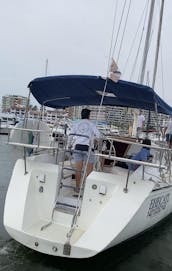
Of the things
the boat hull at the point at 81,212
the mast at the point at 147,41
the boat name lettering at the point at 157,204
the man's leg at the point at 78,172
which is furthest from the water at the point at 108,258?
the mast at the point at 147,41

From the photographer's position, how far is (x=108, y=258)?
577 cm

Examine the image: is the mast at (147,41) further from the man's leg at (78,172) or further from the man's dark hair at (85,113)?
the man's leg at (78,172)

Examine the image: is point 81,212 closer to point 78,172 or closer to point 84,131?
point 78,172

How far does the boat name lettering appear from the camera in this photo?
242 inches

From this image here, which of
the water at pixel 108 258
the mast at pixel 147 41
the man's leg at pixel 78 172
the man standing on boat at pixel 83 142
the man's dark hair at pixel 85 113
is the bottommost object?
the water at pixel 108 258

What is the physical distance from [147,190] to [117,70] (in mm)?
1978

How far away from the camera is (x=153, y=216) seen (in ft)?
21.3

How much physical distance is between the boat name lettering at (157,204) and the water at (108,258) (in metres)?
0.60

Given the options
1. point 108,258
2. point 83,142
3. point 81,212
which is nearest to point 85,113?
point 83,142

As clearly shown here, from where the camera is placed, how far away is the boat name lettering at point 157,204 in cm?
614

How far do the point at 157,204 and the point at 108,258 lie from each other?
131cm

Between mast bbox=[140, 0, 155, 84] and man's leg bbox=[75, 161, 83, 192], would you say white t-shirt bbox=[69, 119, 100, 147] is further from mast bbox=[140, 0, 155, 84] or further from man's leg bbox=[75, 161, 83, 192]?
mast bbox=[140, 0, 155, 84]

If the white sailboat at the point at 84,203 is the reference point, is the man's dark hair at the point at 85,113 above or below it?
above

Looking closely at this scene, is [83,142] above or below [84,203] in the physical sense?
above
